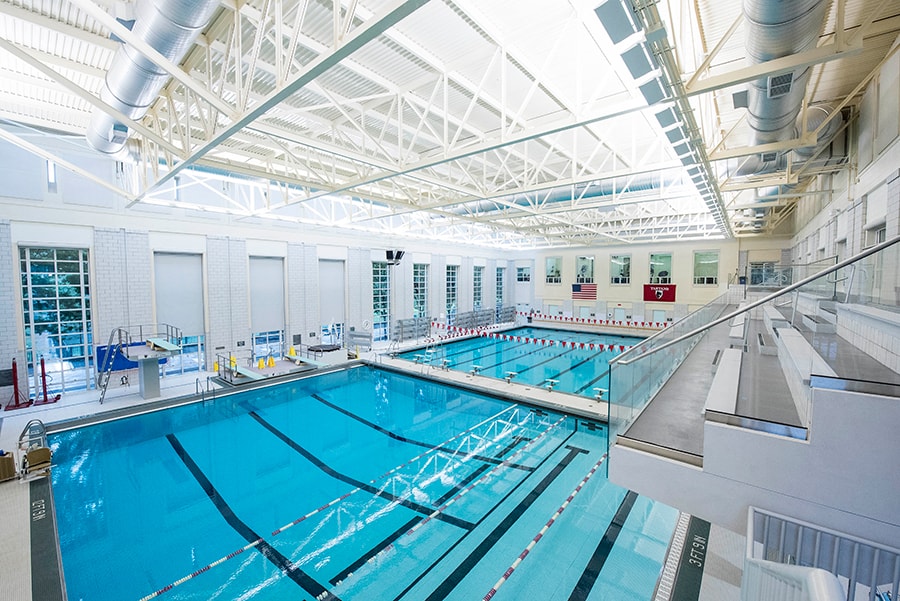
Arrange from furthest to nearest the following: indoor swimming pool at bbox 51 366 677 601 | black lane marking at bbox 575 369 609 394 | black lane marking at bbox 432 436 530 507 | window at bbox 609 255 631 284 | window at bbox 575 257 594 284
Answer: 1. window at bbox 575 257 594 284
2. window at bbox 609 255 631 284
3. black lane marking at bbox 575 369 609 394
4. black lane marking at bbox 432 436 530 507
5. indoor swimming pool at bbox 51 366 677 601

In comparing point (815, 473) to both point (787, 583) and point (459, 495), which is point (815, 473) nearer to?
point (787, 583)

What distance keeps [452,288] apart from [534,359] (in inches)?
382

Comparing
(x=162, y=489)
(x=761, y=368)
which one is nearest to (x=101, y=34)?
(x=162, y=489)

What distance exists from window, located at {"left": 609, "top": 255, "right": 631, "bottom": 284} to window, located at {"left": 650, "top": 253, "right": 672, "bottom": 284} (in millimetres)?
1369

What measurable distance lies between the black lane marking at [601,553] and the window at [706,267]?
20.2 m

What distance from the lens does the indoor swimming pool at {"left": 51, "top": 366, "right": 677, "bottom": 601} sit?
449 cm

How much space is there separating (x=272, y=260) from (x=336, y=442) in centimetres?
1016

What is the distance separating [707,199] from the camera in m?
10.0

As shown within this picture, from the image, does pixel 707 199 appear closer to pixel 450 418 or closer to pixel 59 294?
pixel 450 418

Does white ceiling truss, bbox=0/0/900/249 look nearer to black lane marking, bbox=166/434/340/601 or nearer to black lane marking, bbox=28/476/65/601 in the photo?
black lane marking, bbox=28/476/65/601

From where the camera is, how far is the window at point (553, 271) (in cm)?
2708

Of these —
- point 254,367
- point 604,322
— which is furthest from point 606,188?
point 604,322

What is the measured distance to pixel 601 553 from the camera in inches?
194

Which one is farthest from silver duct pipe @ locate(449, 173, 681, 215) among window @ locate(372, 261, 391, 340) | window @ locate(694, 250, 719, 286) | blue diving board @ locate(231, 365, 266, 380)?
window @ locate(694, 250, 719, 286)
